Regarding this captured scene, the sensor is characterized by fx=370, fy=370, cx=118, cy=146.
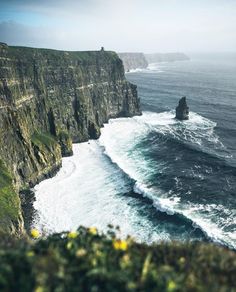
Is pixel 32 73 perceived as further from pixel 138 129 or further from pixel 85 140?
pixel 138 129

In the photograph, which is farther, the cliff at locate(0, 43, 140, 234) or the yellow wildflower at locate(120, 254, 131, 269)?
the cliff at locate(0, 43, 140, 234)

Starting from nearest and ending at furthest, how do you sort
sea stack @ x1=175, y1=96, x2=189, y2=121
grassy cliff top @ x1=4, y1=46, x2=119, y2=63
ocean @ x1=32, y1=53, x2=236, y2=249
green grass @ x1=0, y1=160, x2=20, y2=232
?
1. green grass @ x1=0, y1=160, x2=20, y2=232
2. ocean @ x1=32, y1=53, x2=236, y2=249
3. grassy cliff top @ x1=4, y1=46, x2=119, y2=63
4. sea stack @ x1=175, y1=96, x2=189, y2=121

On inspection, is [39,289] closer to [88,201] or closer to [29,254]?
[29,254]

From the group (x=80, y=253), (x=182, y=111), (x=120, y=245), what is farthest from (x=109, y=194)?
(x=182, y=111)

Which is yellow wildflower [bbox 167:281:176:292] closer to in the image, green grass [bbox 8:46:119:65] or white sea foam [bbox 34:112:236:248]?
white sea foam [bbox 34:112:236:248]

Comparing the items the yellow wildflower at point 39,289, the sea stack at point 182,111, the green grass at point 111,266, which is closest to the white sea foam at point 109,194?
the sea stack at point 182,111

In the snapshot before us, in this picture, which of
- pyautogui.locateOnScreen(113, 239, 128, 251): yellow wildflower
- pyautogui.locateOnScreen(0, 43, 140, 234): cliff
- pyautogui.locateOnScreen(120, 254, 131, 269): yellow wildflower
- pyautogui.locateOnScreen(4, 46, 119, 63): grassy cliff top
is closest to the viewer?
pyautogui.locateOnScreen(120, 254, 131, 269): yellow wildflower

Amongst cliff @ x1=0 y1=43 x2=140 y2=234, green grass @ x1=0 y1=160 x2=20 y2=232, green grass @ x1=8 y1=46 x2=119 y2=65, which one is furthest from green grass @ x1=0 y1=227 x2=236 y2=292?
green grass @ x1=8 y1=46 x2=119 y2=65

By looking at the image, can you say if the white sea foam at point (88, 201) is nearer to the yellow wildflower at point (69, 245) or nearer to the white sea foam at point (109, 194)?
the white sea foam at point (109, 194)
